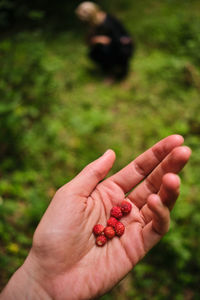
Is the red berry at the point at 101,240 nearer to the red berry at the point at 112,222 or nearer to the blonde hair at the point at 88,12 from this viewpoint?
the red berry at the point at 112,222

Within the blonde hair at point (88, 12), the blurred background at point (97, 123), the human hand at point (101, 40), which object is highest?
the blonde hair at point (88, 12)

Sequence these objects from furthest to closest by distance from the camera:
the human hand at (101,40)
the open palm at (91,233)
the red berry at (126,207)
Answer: the human hand at (101,40)
the red berry at (126,207)
the open palm at (91,233)

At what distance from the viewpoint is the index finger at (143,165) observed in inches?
75.1

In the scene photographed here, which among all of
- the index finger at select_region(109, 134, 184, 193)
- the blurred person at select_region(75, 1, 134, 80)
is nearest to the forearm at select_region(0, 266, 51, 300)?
the index finger at select_region(109, 134, 184, 193)

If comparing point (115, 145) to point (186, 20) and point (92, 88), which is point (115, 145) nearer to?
point (92, 88)

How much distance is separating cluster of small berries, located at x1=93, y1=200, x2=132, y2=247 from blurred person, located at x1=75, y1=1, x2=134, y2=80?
3.82m

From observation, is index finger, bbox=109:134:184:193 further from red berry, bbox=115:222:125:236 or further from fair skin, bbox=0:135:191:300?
red berry, bbox=115:222:125:236

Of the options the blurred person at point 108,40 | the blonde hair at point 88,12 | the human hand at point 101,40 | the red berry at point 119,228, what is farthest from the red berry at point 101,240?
the blonde hair at point 88,12

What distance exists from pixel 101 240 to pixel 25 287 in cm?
66

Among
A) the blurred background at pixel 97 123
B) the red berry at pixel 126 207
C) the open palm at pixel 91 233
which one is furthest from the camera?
the blurred background at pixel 97 123

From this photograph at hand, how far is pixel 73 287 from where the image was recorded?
5.49 ft

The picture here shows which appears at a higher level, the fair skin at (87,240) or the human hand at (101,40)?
the human hand at (101,40)

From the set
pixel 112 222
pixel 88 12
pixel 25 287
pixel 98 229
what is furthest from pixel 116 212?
pixel 88 12

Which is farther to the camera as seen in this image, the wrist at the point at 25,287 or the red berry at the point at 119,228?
the red berry at the point at 119,228
